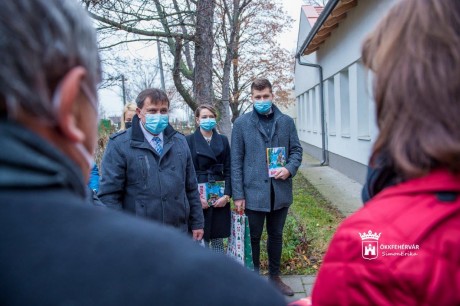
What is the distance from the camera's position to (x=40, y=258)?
2.06ft

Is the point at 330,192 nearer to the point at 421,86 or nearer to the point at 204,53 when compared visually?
the point at 204,53

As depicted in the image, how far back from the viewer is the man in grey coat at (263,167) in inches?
148

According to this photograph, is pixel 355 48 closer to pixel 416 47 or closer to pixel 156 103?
pixel 156 103

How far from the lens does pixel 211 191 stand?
13.0 ft

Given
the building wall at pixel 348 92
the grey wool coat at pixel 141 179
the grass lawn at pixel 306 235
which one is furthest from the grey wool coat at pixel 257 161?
the building wall at pixel 348 92

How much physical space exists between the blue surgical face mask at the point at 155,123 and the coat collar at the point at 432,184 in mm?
2482

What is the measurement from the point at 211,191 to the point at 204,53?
14.6ft

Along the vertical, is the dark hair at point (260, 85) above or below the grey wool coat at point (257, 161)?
above

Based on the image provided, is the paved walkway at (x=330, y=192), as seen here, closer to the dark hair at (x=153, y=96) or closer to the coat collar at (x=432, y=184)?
the dark hair at (x=153, y=96)

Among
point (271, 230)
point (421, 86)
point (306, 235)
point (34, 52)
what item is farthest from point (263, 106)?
point (34, 52)

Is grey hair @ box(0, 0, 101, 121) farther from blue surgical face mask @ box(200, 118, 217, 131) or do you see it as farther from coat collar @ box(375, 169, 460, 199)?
blue surgical face mask @ box(200, 118, 217, 131)

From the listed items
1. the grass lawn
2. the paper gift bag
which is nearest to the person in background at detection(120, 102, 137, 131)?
the paper gift bag

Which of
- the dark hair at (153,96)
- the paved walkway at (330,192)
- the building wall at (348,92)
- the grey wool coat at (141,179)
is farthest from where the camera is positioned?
the building wall at (348,92)

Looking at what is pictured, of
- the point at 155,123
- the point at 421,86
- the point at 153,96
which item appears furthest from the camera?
the point at 153,96
